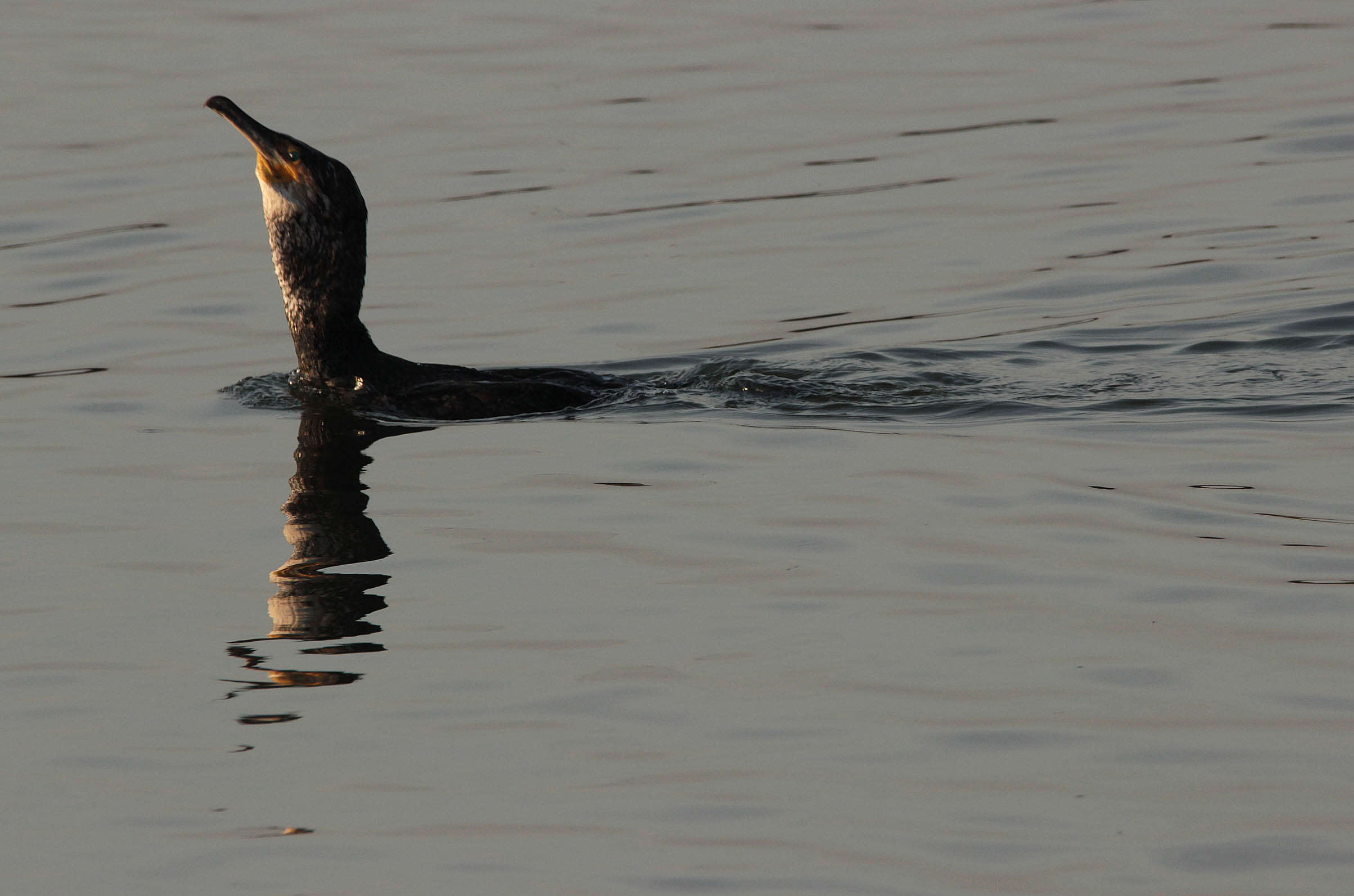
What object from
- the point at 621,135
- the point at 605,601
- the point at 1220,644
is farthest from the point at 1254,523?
the point at 621,135

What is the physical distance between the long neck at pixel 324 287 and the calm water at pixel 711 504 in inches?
13.1

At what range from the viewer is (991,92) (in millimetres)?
18094

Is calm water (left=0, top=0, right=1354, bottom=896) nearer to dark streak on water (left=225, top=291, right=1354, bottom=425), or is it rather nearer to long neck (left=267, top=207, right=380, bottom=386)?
dark streak on water (left=225, top=291, right=1354, bottom=425)

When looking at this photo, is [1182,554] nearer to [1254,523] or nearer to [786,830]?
[1254,523]

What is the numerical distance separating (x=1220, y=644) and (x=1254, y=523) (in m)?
1.49

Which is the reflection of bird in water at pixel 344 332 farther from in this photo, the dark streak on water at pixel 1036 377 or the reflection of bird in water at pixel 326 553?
the dark streak on water at pixel 1036 377

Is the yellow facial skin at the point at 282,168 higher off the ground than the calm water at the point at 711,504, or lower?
A: higher

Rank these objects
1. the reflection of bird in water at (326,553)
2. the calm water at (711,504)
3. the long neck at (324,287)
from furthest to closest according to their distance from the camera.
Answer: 1. the long neck at (324,287)
2. the reflection of bird in water at (326,553)
3. the calm water at (711,504)

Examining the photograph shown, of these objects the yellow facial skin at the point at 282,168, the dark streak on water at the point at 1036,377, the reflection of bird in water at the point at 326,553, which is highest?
the yellow facial skin at the point at 282,168

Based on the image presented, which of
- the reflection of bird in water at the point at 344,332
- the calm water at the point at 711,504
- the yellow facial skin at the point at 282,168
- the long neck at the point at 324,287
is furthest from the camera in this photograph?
the long neck at the point at 324,287

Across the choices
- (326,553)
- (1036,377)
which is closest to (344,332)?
(326,553)

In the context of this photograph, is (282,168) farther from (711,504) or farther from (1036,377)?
(1036,377)

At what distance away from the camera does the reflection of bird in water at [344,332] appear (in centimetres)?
947

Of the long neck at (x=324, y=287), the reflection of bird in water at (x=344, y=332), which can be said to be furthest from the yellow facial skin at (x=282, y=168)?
the long neck at (x=324, y=287)
